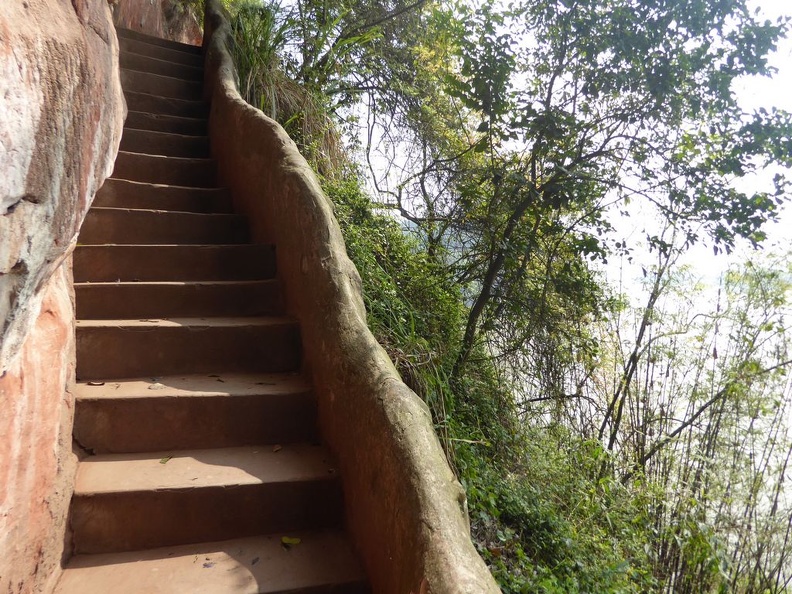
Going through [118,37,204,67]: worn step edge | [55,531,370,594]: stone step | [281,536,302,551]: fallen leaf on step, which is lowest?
[55,531,370,594]: stone step

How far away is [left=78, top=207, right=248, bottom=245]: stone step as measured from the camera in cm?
314

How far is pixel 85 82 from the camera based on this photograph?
1.36m

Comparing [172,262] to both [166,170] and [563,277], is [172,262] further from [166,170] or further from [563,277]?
[563,277]

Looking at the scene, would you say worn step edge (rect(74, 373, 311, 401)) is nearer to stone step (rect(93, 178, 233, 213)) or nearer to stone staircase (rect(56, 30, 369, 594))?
stone staircase (rect(56, 30, 369, 594))

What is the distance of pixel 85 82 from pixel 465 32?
3528 mm

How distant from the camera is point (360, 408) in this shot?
1902 mm

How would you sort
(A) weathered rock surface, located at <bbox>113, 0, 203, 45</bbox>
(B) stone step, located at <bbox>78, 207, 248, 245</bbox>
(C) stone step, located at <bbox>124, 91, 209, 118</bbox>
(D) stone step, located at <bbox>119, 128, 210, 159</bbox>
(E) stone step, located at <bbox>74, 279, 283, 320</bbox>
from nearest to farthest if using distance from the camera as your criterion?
1. (E) stone step, located at <bbox>74, 279, 283, 320</bbox>
2. (B) stone step, located at <bbox>78, 207, 248, 245</bbox>
3. (D) stone step, located at <bbox>119, 128, 210, 159</bbox>
4. (C) stone step, located at <bbox>124, 91, 209, 118</bbox>
5. (A) weathered rock surface, located at <bbox>113, 0, 203, 45</bbox>

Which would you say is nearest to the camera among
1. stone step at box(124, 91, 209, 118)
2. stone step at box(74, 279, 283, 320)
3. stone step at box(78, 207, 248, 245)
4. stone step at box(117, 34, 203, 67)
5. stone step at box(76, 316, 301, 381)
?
stone step at box(76, 316, 301, 381)

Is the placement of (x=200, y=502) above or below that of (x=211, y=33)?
below

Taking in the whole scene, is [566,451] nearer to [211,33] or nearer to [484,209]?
[484,209]

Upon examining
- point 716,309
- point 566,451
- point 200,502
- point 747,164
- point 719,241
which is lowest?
point 566,451

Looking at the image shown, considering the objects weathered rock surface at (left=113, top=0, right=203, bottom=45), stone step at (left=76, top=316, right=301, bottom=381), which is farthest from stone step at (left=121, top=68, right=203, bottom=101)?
stone step at (left=76, top=316, right=301, bottom=381)

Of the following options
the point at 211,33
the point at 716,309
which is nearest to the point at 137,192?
the point at 211,33

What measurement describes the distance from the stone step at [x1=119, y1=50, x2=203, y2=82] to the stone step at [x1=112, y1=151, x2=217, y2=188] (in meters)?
1.79
